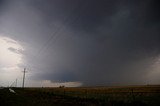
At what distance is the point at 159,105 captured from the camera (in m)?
22.0

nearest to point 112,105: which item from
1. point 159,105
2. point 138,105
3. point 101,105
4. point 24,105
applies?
point 101,105

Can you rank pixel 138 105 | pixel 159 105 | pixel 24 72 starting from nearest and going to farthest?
1. pixel 159 105
2. pixel 138 105
3. pixel 24 72

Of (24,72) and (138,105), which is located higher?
(24,72)

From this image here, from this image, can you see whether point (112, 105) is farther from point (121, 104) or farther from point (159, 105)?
point (159, 105)

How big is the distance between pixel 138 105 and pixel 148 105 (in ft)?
3.86

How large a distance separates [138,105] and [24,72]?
275ft

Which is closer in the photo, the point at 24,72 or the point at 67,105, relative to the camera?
the point at 67,105

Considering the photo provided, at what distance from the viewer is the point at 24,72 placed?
9906 cm

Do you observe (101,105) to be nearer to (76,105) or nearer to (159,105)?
(76,105)

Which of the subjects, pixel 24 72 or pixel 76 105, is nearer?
pixel 76 105

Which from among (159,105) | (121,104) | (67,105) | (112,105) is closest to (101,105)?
(112,105)

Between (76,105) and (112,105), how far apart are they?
Answer: 4.53m

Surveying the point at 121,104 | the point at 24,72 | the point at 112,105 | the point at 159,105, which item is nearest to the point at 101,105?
the point at 112,105

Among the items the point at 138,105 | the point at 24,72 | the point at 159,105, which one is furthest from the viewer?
the point at 24,72
